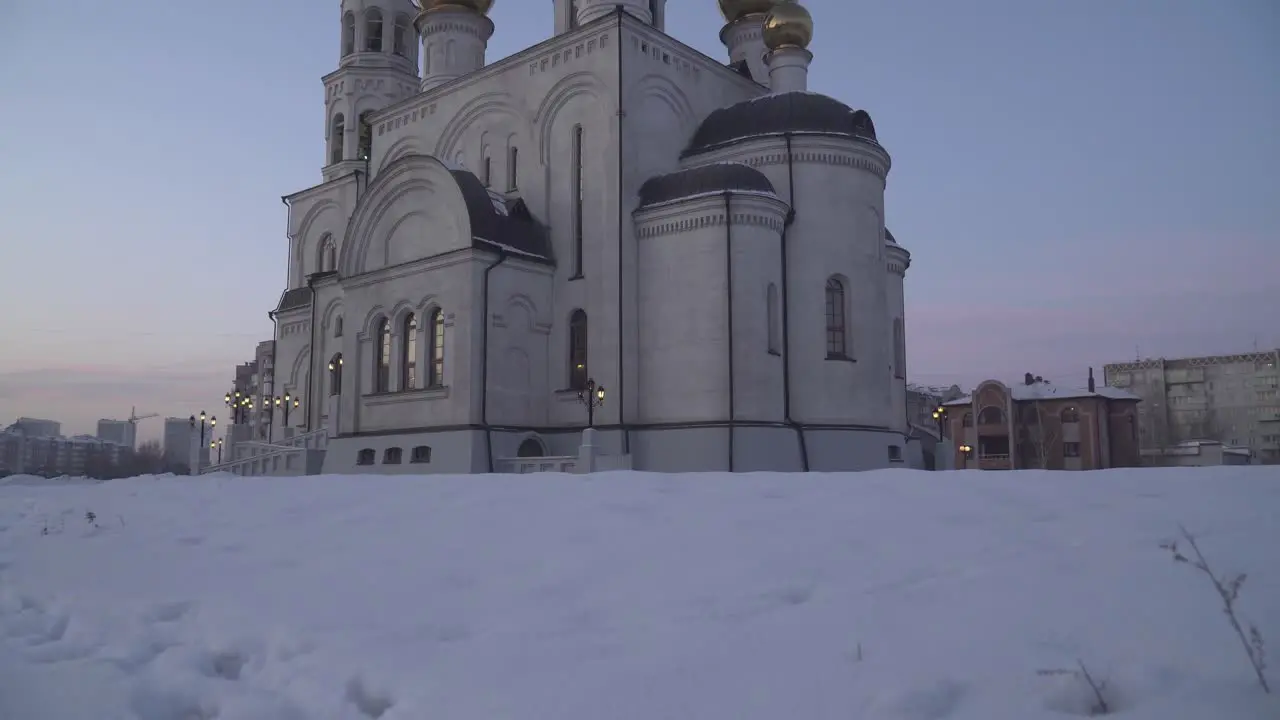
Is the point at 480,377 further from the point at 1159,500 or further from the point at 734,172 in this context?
the point at 1159,500

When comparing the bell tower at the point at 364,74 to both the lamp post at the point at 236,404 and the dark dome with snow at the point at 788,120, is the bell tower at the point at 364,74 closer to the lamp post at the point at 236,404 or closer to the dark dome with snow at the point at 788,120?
the lamp post at the point at 236,404

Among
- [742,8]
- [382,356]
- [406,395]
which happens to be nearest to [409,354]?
[382,356]

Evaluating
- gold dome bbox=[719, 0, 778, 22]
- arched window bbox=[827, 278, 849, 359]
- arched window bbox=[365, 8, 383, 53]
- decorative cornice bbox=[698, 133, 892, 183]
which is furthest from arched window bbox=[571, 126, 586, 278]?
arched window bbox=[365, 8, 383, 53]

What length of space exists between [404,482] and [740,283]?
44.3 ft

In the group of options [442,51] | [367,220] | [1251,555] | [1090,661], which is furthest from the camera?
[442,51]

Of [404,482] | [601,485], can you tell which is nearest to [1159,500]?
[601,485]

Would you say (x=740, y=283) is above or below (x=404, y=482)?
above

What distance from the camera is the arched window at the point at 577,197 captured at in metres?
23.6

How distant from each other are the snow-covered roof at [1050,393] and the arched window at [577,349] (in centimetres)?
4184

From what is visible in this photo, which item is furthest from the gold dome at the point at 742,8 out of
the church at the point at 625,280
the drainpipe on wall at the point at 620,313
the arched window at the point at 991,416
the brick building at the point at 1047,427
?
the arched window at the point at 991,416

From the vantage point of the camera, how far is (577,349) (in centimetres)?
2358

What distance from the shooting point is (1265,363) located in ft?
249

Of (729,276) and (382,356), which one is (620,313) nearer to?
(729,276)

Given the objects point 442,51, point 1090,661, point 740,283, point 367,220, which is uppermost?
point 442,51
